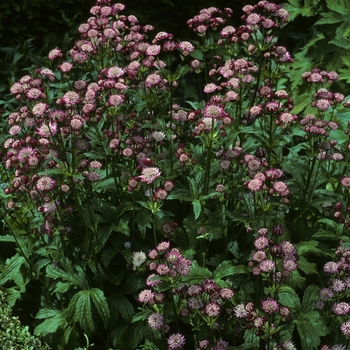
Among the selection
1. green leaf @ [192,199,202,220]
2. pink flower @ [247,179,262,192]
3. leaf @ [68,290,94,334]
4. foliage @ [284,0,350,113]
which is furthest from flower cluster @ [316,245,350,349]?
foliage @ [284,0,350,113]

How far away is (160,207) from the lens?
9.44ft

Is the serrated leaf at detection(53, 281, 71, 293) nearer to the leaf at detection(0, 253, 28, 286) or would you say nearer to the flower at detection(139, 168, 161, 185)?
the leaf at detection(0, 253, 28, 286)

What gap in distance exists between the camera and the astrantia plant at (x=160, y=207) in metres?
2.39

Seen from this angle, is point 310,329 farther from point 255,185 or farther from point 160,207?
point 160,207

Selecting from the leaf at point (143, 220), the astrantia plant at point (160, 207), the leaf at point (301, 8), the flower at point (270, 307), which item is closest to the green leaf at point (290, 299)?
the astrantia plant at point (160, 207)

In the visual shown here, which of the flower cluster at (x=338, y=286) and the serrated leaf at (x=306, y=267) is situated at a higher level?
the flower cluster at (x=338, y=286)

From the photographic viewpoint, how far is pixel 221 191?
8.68 feet

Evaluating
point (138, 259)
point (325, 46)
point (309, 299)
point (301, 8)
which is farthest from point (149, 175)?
point (301, 8)

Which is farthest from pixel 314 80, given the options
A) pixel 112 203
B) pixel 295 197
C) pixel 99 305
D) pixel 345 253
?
pixel 99 305

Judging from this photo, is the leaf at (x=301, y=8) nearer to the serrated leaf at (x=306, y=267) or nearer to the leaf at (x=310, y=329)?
the serrated leaf at (x=306, y=267)

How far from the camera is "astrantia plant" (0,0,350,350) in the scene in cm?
239

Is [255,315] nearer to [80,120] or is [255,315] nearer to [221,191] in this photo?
[221,191]

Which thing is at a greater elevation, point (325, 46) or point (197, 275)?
point (197, 275)

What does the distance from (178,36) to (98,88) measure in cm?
366
